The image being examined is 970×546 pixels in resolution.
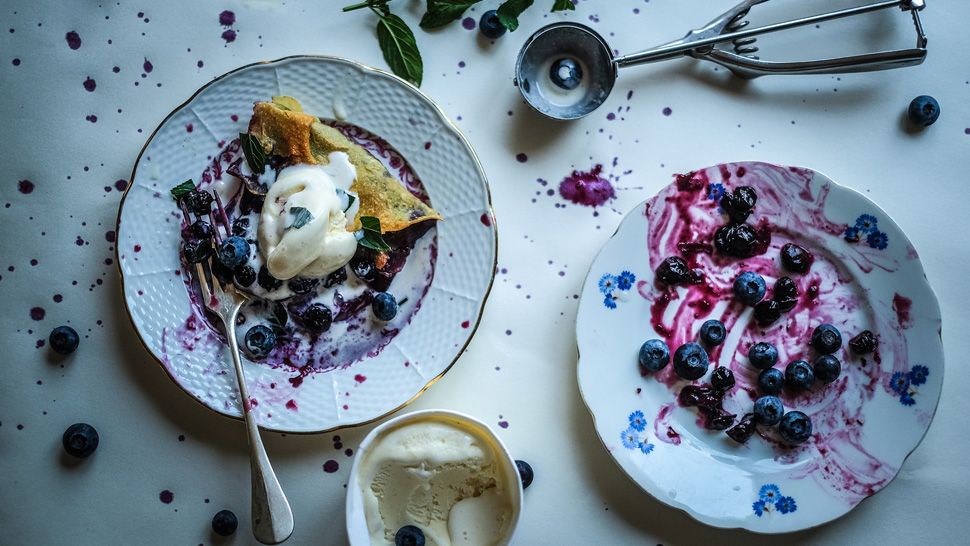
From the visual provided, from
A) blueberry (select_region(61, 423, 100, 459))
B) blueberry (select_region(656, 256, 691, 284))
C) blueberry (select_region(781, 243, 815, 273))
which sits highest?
blueberry (select_region(781, 243, 815, 273))

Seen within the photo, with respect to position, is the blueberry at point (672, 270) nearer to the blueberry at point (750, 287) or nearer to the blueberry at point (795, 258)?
the blueberry at point (750, 287)

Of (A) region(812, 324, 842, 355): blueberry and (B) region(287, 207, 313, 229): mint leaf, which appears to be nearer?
(B) region(287, 207, 313, 229): mint leaf

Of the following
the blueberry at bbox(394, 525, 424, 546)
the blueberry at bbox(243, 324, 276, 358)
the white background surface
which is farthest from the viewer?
the white background surface

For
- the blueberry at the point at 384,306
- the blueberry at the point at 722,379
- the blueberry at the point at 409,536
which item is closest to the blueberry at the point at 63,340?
the blueberry at the point at 384,306

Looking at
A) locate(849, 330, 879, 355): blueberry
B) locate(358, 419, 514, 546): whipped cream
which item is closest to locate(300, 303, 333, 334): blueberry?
locate(358, 419, 514, 546): whipped cream

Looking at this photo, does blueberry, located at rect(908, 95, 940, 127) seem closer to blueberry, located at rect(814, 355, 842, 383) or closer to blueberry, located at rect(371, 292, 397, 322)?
blueberry, located at rect(814, 355, 842, 383)

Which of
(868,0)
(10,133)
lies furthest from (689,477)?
(10,133)
